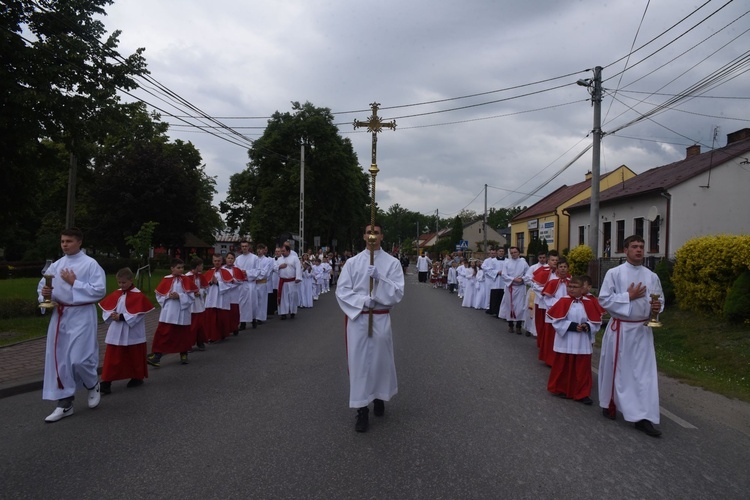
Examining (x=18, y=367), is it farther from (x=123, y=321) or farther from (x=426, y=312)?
(x=426, y=312)

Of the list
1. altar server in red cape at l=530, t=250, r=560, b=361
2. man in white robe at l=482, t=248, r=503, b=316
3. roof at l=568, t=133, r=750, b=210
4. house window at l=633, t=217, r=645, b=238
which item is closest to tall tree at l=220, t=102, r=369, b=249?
roof at l=568, t=133, r=750, b=210

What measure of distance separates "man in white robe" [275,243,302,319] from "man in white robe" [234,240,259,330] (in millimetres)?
1606

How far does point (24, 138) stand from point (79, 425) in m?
7.65

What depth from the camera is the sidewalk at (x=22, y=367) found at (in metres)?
7.04

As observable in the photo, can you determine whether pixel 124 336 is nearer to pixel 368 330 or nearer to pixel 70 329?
pixel 70 329

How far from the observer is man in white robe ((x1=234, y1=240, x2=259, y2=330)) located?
12695 millimetres

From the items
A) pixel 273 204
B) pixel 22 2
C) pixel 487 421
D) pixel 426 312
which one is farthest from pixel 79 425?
pixel 273 204

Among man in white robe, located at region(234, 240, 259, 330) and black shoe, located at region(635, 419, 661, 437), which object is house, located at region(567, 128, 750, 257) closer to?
man in white robe, located at region(234, 240, 259, 330)

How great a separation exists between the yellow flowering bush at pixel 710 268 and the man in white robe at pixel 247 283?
943 cm

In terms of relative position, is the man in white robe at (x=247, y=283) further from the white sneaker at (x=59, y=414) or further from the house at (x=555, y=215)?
the house at (x=555, y=215)

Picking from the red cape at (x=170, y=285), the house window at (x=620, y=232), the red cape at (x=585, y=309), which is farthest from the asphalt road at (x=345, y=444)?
the house window at (x=620, y=232)

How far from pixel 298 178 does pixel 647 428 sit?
37.5 m

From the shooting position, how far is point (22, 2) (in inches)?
444

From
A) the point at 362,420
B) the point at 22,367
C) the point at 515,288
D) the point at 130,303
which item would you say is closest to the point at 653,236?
the point at 515,288
